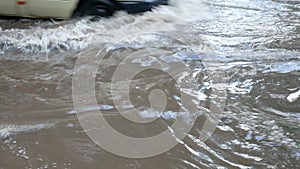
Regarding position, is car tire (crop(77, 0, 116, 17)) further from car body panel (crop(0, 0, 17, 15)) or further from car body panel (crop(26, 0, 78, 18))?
car body panel (crop(0, 0, 17, 15))

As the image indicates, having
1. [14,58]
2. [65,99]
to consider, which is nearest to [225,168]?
[65,99]

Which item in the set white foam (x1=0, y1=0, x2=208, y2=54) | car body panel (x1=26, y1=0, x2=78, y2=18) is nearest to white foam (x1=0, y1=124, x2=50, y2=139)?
white foam (x1=0, y1=0, x2=208, y2=54)

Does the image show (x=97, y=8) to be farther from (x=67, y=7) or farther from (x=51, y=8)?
(x=51, y=8)

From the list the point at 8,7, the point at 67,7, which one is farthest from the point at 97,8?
the point at 8,7

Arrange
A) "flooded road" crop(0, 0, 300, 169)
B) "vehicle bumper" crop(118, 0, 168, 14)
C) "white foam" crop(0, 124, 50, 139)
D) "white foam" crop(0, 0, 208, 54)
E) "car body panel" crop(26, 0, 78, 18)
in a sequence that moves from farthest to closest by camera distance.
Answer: "vehicle bumper" crop(118, 0, 168, 14) → "car body panel" crop(26, 0, 78, 18) → "white foam" crop(0, 0, 208, 54) → "white foam" crop(0, 124, 50, 139) → "flooded road" crop(0, 0, 300, 169)

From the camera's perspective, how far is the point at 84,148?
3.75 m

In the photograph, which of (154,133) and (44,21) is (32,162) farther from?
(44,21)

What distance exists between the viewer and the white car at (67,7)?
7.22 m

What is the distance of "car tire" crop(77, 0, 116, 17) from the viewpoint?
7371mm

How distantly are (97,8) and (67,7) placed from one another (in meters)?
0.60

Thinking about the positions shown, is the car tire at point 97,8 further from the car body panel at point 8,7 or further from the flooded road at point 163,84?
the car body panel at point 8,7

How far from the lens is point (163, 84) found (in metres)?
5.11

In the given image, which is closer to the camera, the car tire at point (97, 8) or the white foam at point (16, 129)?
the white foam at point (16, 129)

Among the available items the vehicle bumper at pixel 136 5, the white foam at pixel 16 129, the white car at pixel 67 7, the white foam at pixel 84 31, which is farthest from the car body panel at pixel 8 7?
the white foam at pixel 16 129
